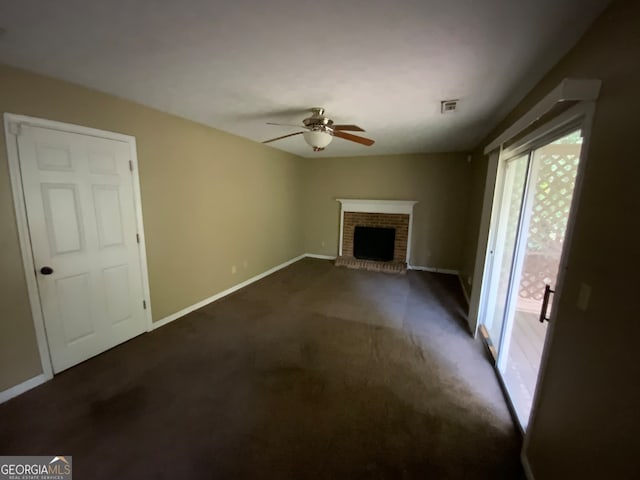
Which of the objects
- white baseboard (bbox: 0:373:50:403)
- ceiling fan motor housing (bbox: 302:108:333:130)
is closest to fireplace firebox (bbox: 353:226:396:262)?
ceiling fan motor housing (bbox: 302:108:333:130)

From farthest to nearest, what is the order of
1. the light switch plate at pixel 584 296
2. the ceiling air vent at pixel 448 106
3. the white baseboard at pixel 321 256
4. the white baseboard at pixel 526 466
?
the white baseboard at pixel 321 256 < the ceiling air vent at pixel 448 106 < the white baseboard at pixel 526 466 < the light switch plate at pixel 584 296

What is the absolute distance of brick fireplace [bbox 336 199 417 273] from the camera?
5441 millimetres

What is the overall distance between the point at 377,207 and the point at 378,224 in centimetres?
38

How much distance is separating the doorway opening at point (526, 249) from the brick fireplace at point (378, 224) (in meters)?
2.46

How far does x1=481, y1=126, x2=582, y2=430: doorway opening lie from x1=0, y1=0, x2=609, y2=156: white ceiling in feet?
1.99

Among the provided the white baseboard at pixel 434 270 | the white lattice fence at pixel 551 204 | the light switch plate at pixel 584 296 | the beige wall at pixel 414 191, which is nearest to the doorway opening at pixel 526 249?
the white lattice fence at pixel 551 204

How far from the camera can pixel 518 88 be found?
6.77 ft

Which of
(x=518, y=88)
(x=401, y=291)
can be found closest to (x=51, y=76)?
(x=518, y=88)

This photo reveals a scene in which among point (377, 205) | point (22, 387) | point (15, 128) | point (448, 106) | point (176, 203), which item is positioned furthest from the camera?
point (377, 205)

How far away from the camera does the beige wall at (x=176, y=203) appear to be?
1.92 m

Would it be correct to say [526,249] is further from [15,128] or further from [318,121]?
[15,128]

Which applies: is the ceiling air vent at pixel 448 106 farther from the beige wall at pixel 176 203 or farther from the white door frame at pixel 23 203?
the white door frame at pixel 23 203

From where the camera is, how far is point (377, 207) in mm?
5617

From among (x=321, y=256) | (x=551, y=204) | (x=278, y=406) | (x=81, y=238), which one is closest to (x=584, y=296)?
(x=551, y=204)
